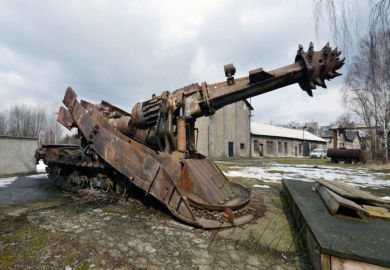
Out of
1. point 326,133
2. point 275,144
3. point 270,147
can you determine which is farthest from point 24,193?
point 326,133

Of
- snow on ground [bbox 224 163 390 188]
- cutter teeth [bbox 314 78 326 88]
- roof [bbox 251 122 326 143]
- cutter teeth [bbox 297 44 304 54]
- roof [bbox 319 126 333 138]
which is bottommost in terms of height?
snow on ground [bbox 224 163 390 188]

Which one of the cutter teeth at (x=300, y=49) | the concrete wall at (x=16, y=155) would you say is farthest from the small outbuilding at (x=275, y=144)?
the cutter teeth at (x=300, y=49)

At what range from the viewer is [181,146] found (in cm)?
456

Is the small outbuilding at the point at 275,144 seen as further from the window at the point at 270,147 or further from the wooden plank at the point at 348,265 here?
the wooden plank at the point at 348,265

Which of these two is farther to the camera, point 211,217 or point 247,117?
point 247,117

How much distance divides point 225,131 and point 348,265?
79.2ft

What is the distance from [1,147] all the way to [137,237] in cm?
1054

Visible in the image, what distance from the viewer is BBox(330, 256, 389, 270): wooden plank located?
6.73ft

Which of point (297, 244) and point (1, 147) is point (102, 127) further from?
point (1, 147)

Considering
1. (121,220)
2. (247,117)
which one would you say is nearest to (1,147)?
(121,220)

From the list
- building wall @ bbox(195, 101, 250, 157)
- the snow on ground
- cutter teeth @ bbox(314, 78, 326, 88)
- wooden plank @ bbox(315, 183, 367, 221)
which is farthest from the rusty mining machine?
building wall @ bbox(195, 101, 250, 157)

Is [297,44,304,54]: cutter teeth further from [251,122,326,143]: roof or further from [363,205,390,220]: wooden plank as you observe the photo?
[251,122,326,143]: roof

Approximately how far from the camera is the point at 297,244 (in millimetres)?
3244

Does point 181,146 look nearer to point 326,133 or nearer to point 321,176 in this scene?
point 321,176
